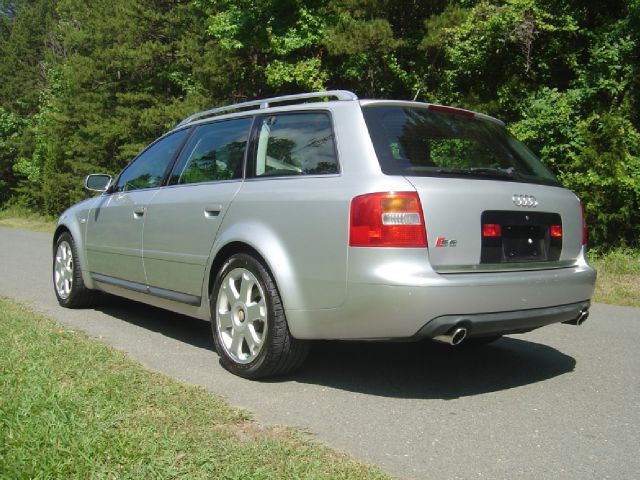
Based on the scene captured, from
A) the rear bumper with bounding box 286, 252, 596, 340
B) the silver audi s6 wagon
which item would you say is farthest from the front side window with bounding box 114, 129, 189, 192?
the rear bumper with bounding box 286, 252, 596, 340

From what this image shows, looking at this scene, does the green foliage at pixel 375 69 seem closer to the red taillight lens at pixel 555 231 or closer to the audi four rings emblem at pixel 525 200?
the red taillight lens at pixel 555 231

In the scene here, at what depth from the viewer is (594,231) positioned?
37.7ft

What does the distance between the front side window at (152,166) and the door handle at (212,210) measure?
39.8 inches

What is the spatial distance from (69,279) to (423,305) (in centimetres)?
448

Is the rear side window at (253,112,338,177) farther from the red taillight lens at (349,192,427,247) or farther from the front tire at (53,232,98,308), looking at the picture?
the front tire at (53,232,98,308)

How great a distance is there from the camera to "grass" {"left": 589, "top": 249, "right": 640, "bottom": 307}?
7.99m

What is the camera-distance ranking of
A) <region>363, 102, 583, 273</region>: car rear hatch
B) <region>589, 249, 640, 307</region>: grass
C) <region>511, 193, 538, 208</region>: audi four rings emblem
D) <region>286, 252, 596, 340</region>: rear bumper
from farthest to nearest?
<region>589, 249, 640, 307</region>: grass → <region>511, 193, 538, 208</region>: audi four rings emblem → <region>363, 102, 583, 273</region>: car rear hatch → <region>286, 252, 596, 340</region>: rear bumper

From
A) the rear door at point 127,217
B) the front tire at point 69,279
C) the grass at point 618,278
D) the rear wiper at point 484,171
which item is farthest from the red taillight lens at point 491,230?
the grass at point 618,278

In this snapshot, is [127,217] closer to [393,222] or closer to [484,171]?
[393,222]

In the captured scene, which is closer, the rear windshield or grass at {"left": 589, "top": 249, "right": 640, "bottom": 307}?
the rear windshield

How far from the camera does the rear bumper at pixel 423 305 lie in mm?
3602

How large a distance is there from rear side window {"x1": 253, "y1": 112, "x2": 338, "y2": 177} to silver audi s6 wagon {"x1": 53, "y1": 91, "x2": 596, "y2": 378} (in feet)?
0.03

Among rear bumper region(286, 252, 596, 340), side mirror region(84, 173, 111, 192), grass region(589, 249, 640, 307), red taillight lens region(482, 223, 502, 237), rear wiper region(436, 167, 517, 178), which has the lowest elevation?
grass region(589, 249, 640, 307)

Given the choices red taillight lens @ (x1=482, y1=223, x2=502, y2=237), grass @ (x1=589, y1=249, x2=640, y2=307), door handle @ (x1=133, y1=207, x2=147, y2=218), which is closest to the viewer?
red taillight lens @ (x1=482, y1=223, x2=502, y2=237)
